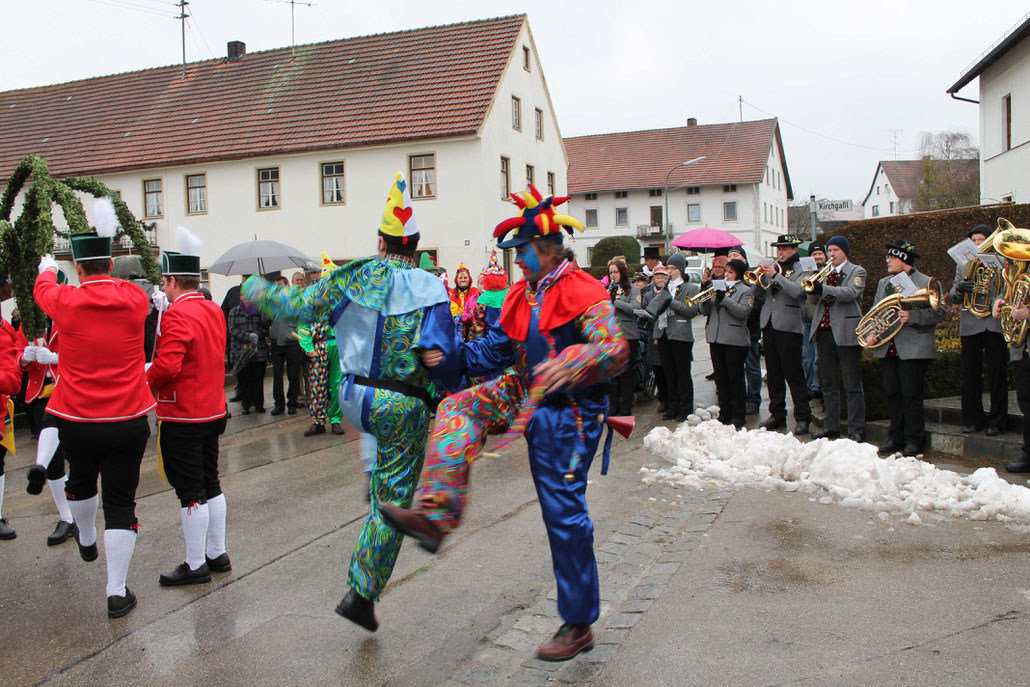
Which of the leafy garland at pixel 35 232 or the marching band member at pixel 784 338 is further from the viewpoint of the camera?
the marching band member at pixel 784 338

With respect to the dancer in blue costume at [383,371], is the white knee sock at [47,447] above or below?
below

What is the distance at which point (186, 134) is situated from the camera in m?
30.0

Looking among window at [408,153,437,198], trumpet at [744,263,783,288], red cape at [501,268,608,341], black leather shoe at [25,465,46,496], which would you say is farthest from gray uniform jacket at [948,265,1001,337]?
window at [408,153,437,198]

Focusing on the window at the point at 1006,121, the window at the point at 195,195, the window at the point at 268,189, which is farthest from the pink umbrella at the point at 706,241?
the window at the point at 195,195

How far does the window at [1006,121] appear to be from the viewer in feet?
82.6

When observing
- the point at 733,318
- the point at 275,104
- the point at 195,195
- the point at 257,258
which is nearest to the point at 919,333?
the point at 733,318

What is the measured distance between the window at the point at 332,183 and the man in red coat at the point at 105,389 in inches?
945

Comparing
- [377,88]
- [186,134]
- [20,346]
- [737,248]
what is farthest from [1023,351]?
[186,134]

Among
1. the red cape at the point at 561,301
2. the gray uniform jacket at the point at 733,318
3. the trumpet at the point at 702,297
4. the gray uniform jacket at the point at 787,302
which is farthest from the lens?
the trumpet at the point at 702,297

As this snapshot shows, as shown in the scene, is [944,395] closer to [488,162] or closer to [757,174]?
[488,162]

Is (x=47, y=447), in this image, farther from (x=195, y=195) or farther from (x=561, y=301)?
(x=195, y=195)

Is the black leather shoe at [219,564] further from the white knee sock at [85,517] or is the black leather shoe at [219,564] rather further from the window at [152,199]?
the window at [152,199]

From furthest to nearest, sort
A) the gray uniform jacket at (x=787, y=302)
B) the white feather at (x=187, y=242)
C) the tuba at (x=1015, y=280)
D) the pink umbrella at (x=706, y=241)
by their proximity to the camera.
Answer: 1. the pink umbrella at (x=706, y=241)
2. the gray uniform jacket at (x=787, y=302)
3. the tuba at (x=1015, y=280)
4. the white feather at (x=187, y=242)

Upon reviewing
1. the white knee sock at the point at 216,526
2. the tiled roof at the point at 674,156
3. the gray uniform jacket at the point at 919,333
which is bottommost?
the white knee sock at the point at 216,526
